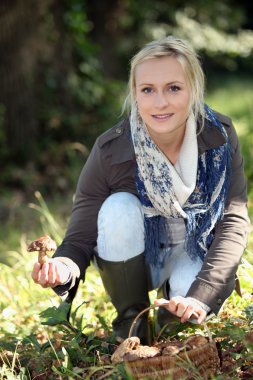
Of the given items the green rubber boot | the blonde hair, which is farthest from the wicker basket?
the blonde hair

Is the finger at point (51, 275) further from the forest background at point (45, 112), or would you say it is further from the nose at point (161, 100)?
the forest background at point (45, 112)

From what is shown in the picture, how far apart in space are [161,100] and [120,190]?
1.36 ft

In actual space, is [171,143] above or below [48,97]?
below

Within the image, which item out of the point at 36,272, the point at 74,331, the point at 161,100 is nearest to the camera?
the point at 36,272

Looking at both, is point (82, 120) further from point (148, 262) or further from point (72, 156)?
point (148, 262)

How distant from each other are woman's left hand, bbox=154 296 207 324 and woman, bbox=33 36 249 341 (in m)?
0.18

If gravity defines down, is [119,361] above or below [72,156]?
below

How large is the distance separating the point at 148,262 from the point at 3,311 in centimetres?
79

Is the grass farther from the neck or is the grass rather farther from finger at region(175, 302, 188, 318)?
the neck

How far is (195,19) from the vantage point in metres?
14.0

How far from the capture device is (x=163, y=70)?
8.18 feet

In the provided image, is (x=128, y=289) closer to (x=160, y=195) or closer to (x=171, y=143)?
(x=160, y=195)

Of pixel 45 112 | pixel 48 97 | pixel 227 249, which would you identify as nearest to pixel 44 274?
pixel 227 249


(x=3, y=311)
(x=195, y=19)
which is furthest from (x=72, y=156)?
(x=195, y=19)
